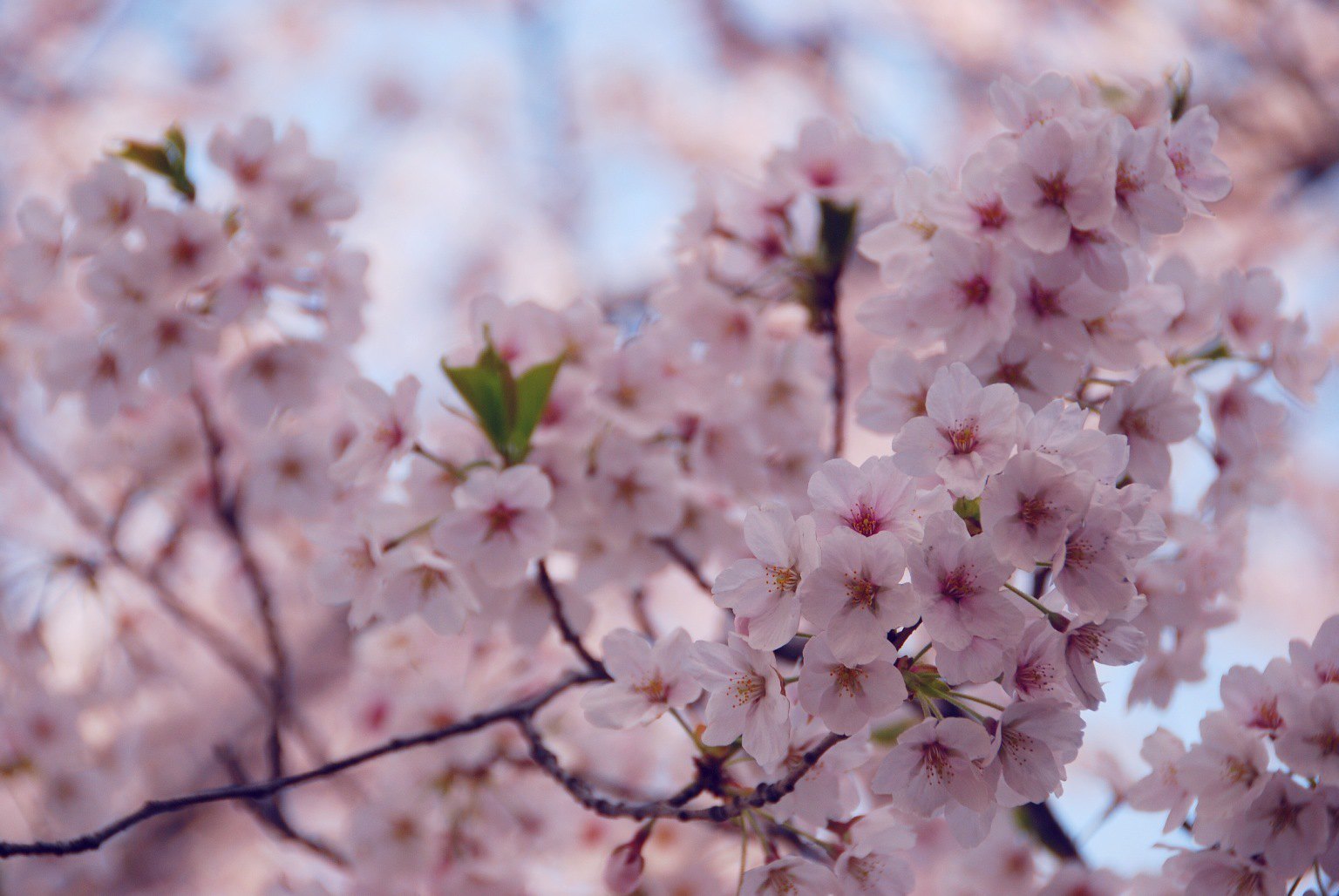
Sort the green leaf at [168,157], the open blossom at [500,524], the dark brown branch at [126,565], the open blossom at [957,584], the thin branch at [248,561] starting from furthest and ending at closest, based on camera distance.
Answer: the dark brown branch at [126,565]
the thin branch at [248,561]
the green leaf at [168,157]
the open blossom at [500,524]
the open blossom at [957,584]

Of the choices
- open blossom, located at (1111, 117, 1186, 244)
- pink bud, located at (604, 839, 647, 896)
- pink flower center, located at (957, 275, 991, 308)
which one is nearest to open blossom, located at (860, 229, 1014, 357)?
pink flower center, located at (957, 275, 991, 308)

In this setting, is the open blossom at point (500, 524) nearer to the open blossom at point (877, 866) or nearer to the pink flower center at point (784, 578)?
the pink flower center at point (784, 578)

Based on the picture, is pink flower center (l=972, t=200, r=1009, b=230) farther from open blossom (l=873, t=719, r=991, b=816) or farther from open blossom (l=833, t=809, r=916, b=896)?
open blossom (l=833, t=809, r=916, b=896)

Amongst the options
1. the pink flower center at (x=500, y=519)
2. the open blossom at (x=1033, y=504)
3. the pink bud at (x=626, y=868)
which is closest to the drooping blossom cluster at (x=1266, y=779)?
the open blossom at (x=1033, y=504)

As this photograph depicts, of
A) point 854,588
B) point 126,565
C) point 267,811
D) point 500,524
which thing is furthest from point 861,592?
point 126,565

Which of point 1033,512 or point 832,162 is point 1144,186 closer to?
point 1033,512
